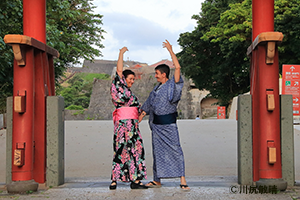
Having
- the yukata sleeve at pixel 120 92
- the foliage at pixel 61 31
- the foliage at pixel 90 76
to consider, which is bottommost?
the yukata sleeve at pixel 120 92

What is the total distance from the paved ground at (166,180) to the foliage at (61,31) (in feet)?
→ 7.51

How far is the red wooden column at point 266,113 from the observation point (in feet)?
11.8

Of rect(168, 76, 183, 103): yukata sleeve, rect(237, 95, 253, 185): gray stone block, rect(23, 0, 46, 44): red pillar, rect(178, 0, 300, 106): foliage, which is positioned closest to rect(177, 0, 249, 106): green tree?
rect(178, 0, 300, 106): foliage

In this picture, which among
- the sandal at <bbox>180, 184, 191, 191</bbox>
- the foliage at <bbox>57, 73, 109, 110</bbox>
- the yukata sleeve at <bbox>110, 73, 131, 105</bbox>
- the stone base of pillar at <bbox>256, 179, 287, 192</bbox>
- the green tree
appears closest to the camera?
the stone base of pillar at <bbox>256, 179, 287, 192</bbox>

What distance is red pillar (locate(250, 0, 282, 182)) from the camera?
3656mm

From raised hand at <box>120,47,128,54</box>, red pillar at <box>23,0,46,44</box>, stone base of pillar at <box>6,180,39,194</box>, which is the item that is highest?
red pillar at <box>23,0,46,44</box>

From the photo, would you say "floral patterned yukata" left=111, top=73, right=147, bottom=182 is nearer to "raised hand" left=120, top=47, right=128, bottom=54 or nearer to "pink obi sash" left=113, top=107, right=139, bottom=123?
"pink obi sash" left=113, top=107, right=139, bottom=123

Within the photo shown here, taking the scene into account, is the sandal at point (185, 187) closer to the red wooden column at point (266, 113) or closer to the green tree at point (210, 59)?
the red wooden column at point (266, 113)

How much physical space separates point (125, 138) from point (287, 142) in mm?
1894

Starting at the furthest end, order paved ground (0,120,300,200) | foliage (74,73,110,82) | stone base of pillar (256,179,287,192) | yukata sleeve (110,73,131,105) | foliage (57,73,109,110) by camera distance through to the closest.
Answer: foliage (74,73,110,82) → foliage (57,73,109,110) → yukata sleeve (110,73,131,105) → stone base of pillar (256,179,287,192) → paved ground (0,120,300,200)

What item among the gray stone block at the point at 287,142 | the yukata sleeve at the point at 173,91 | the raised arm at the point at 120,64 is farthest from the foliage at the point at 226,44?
the raised arm at the point at 120,64

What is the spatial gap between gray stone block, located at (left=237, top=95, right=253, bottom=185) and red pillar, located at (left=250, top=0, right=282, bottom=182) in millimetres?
50

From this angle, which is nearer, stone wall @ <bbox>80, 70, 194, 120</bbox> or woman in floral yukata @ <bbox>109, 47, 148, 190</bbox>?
woman in floral yukata @ <bbox>109, 47, 148, 190</bbox>

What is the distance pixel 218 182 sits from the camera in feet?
13.3
